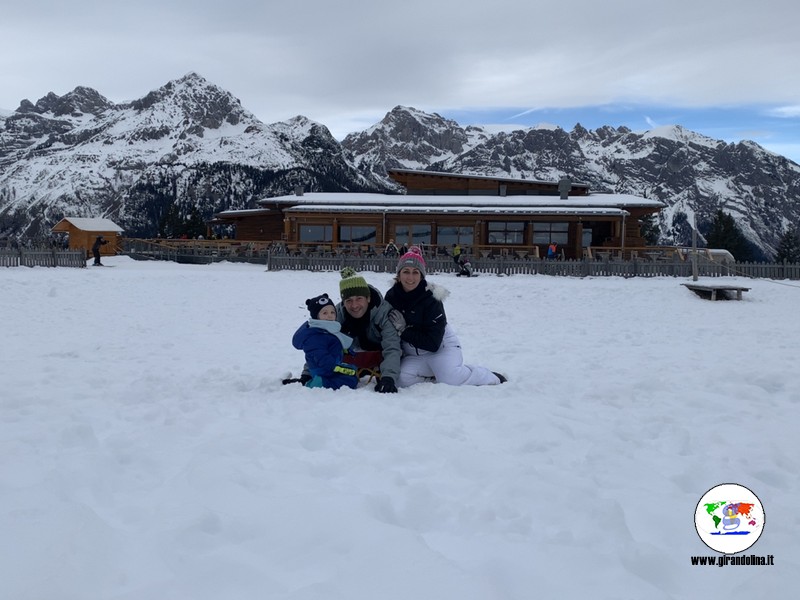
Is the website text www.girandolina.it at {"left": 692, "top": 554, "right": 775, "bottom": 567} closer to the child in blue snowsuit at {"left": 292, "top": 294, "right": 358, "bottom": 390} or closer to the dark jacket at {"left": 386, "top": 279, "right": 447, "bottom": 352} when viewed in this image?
the dark jacket at {"left": 386, "top": 279, "right": 447, "bottom": 352}

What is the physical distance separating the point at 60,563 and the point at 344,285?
3.76 meters

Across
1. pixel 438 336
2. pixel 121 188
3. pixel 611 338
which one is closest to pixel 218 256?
pixel 611 338

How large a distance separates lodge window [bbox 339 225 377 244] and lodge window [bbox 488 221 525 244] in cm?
698

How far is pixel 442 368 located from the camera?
606cm

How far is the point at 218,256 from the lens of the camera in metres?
31.5

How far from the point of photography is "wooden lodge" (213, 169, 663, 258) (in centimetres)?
3006

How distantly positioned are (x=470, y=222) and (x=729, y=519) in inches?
1157

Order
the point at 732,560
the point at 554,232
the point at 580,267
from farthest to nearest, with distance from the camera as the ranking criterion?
the point at 554,232
the point at 580,267
the point at 732,560

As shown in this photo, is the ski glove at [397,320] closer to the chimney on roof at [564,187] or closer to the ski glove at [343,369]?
the ski glove at [343,369]

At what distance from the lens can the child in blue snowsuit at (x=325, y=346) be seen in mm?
5566

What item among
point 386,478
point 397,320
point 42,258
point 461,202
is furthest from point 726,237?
point 386,478

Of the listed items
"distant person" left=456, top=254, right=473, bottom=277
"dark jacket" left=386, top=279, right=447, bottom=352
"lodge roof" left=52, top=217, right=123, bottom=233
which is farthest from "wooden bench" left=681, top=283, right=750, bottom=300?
"lodge roof" left=52, top=217, right=123, bottom=233

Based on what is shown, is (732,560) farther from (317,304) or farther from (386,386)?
(317,304)

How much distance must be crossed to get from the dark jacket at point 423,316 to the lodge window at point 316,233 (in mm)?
27364
